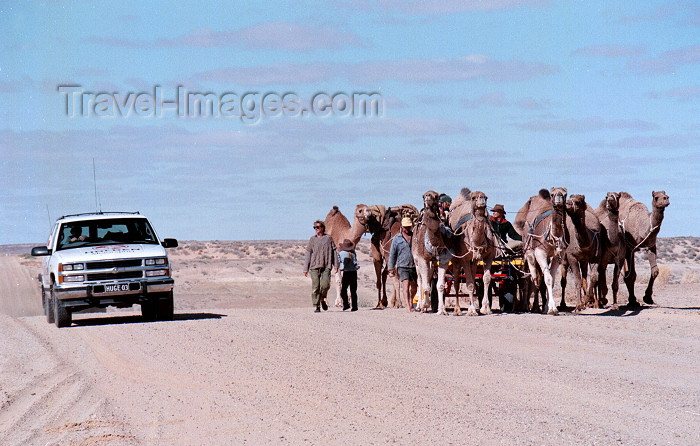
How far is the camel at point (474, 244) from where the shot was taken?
22172mm

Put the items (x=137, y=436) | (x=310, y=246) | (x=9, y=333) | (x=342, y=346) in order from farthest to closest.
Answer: (x=310, y=246) < (x=9, y=333) < (x=342, y=346) < (x=137, y=436)

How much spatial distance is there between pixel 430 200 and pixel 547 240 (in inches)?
111

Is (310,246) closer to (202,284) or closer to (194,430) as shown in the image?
(194,430)

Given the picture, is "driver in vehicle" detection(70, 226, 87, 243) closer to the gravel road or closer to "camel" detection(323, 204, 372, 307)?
the gravel road

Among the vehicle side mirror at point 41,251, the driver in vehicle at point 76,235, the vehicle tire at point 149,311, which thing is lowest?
the vehicle tire at point 149,311

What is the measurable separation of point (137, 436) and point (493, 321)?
1189 centimetres

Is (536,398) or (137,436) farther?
(536,398)

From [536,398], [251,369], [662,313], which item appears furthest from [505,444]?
[662,313]

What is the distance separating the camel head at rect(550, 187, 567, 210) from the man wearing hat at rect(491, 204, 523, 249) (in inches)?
67.3

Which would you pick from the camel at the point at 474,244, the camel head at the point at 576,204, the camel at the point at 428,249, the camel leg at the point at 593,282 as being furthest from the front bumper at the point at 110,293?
the camel leg at the point at 593,282

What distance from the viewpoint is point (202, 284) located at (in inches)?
2042

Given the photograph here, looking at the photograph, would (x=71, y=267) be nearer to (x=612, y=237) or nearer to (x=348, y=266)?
(x=348, y=266)

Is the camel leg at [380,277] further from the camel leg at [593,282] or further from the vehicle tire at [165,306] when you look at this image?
the vehicle tire at [165,306]

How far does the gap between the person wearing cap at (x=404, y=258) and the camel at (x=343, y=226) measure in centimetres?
190
